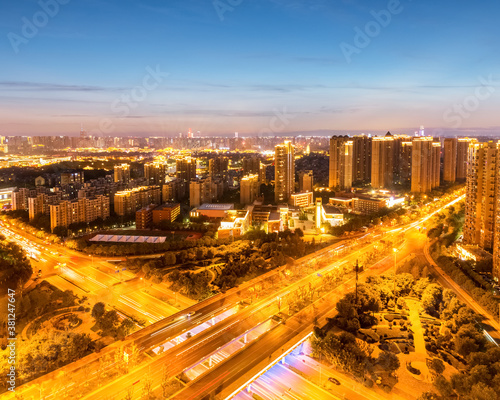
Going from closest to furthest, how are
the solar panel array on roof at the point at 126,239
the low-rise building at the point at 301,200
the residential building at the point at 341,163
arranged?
the solar panel array on roof at the point at 126,239 < the low-rise building at the point at 301,200 < the residential building at the point at 341,163

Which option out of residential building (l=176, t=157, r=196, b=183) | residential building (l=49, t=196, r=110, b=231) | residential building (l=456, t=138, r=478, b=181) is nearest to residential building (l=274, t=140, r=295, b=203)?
residential building (l=176, t=157, r=196, b=183)

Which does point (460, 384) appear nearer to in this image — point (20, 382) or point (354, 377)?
point (354, 377)

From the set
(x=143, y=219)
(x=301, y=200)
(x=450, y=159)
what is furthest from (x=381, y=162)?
(x=143, y=219)

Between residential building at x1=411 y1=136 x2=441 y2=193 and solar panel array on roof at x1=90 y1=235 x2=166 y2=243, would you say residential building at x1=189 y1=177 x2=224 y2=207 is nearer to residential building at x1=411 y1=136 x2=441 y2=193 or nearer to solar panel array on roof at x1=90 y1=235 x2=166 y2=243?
solar panel array on roof at x1=90 y1=235 x2=166 y2=243

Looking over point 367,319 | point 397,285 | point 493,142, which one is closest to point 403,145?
point 493,142

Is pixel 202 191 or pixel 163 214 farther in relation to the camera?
pixel 202 191

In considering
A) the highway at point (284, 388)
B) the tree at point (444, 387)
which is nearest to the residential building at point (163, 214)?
the highway at point (284, 388)

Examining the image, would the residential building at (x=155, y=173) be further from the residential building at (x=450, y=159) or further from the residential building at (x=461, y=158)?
the residential building at (x=461, y=158)

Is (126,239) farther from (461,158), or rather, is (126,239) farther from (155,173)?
(461,158)
